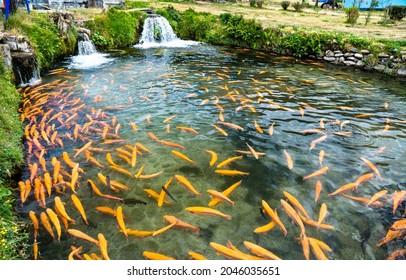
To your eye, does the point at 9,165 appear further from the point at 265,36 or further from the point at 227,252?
the point at 265,36

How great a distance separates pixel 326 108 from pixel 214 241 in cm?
612

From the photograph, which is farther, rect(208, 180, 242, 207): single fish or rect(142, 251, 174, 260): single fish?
rect(208, 180, 242, 207): single fish

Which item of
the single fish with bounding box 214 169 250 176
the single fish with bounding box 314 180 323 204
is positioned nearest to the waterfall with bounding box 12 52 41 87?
the single fish with bounding box 214 169 250 176

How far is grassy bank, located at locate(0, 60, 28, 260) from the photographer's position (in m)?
3.33

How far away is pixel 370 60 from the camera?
12.2 metres

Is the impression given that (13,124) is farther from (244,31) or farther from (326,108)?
(244,31)

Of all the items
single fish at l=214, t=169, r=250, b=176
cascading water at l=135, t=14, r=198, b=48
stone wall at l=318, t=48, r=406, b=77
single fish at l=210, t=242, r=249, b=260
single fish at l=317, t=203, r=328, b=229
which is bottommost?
single fish at l=210, t=242, r=249, b=260

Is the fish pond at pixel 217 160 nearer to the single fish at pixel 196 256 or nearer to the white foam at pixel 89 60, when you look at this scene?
the single fish at pixel 196 256

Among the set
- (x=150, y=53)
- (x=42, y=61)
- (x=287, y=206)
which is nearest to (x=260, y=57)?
(x=150, y=53)

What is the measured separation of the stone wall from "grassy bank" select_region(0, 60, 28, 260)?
1327cm

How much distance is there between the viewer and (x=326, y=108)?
26.8 feet

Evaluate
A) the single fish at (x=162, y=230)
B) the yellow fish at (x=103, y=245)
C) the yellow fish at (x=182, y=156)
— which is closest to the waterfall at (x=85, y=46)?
the yellow fish at (x=182, y=156)

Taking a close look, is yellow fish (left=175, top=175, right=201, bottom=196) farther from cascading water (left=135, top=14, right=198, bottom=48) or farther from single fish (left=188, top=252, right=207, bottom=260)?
cascading water (left=135, top=14, right=198, bottom=48)

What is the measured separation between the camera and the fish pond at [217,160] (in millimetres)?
3842
